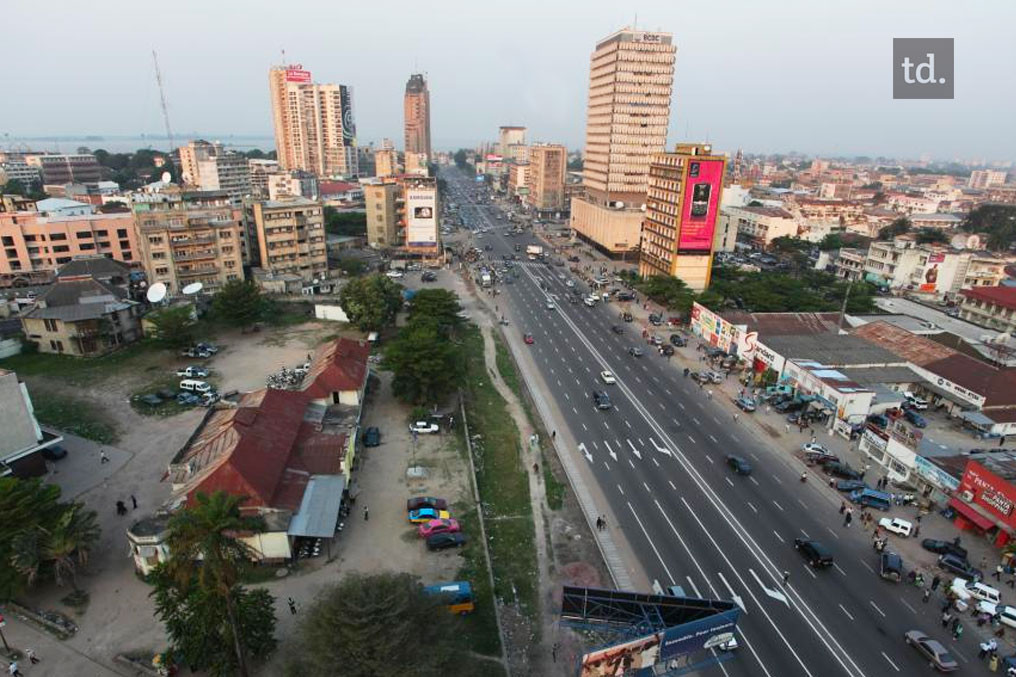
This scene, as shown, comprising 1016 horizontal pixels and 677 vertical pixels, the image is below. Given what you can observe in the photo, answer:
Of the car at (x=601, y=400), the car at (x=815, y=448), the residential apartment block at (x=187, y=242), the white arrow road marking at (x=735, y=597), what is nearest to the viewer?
the white arrow road marking at (x=735, y=597)

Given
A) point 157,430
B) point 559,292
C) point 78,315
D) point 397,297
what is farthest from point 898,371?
point 78,315

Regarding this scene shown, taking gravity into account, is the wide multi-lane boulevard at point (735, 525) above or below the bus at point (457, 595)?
below

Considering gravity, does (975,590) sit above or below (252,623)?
below

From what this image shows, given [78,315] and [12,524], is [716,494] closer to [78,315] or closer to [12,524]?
[12,524]

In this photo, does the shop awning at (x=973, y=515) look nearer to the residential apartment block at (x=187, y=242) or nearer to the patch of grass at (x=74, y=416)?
the patch of grass at (x=74, y=416)

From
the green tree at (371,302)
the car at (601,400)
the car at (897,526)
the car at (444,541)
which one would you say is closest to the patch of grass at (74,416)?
the green tree at (371,302)

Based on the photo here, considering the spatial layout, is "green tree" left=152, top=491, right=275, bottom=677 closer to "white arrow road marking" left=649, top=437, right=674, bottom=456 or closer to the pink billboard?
"white arrow road marking" left=649, top=437, right=674, bottom=456

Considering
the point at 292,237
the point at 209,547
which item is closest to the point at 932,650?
the point at 209,547

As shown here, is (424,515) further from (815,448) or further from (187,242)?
(187,242)
